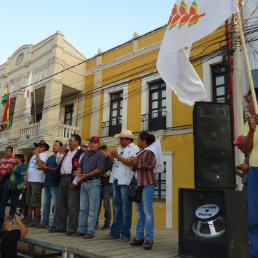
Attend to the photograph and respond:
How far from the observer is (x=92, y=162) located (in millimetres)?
4078

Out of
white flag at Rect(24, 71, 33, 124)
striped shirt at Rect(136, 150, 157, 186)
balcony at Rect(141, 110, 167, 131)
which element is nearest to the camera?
striped shirt at Rect(136, 150, 157, 186)

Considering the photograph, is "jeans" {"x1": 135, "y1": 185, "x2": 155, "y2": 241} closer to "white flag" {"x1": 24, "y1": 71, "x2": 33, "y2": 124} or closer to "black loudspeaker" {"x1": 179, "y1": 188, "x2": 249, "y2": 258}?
"black loudspeaker" {"x1": 179, "y1": 188, "x2": 249, "y2": 258}

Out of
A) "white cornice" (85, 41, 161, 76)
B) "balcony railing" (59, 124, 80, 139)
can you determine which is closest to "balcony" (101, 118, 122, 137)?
"balcony railing" (59, 124, 80, 139)

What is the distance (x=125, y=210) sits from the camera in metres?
3.77

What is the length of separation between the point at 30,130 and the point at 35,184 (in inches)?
287

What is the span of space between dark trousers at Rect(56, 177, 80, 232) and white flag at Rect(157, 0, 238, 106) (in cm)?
239

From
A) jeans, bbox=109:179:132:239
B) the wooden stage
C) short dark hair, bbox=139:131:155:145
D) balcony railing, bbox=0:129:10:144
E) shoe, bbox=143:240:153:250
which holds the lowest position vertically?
the wooden stage

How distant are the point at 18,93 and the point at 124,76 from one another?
575 centimetres

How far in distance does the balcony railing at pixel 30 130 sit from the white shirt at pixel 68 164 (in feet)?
23.6

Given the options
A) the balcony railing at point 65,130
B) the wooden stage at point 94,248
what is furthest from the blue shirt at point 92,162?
the balcony railing at point 65,130

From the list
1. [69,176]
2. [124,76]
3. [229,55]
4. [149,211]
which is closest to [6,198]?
[69,176]

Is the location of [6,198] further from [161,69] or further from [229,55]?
[229,55]

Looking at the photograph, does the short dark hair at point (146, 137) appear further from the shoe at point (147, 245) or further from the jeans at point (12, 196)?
the jeans at point (12, 196)

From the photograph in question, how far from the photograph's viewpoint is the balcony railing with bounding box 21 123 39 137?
11.4 meters
